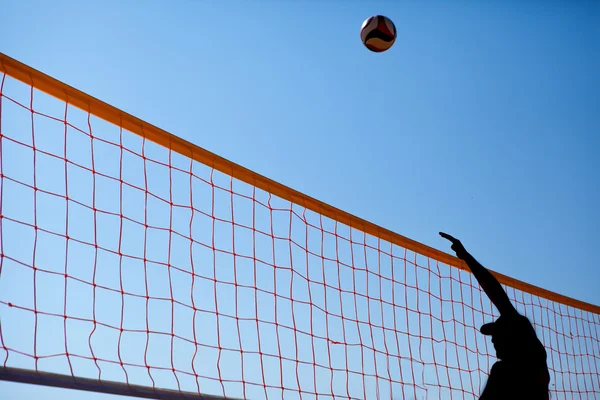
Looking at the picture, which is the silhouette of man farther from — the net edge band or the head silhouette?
the net edge band

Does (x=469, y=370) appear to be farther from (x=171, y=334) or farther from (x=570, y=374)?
(x=171, y=334)

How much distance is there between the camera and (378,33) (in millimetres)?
6430

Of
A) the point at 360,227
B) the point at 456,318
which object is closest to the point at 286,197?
the point at 360,227

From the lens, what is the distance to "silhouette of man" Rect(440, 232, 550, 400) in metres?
3.03

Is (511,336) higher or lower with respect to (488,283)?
lower

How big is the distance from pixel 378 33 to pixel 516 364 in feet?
13.3

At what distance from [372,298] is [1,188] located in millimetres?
3251

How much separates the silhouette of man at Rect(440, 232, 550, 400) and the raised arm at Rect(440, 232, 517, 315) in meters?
0.15

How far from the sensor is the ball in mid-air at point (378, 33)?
644cm

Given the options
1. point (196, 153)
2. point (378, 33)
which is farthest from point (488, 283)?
point (378, 33)

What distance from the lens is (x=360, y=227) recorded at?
5770 mm

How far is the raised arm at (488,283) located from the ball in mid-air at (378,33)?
9.73 feet

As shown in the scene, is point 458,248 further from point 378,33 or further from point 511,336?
point 378,33

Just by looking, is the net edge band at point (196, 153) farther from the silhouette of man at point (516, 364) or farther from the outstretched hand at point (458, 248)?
the silhouette of man at point (516, 364)
